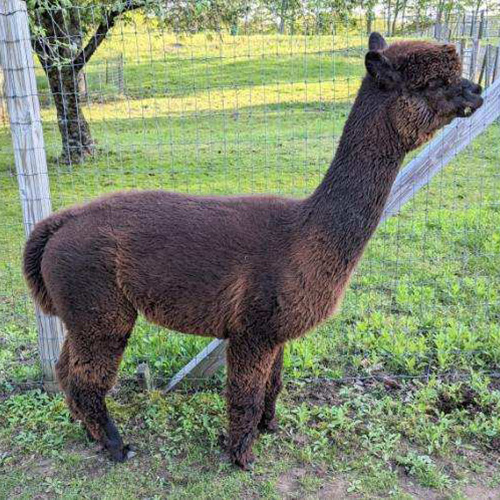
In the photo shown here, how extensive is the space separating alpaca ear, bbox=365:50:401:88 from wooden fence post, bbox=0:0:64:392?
2.16 m

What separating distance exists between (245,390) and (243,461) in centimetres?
49

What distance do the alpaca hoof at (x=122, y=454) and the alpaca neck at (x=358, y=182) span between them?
180 cm

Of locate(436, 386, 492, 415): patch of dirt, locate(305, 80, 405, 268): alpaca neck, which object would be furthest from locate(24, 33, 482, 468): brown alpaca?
locate(436, 386, 492, 415): patch of dirt

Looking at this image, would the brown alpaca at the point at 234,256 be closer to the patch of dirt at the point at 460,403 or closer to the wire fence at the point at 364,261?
the wire fence at the point at 364,261

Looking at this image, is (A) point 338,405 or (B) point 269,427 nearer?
(B) point 269,427

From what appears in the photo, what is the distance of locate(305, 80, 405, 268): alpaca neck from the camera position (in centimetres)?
274

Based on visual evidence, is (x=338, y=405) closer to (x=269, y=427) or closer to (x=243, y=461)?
(x=269, y=427)

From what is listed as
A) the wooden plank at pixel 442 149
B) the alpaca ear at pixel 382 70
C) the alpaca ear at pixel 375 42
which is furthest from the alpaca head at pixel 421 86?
the wooden plank at pixel 442 149

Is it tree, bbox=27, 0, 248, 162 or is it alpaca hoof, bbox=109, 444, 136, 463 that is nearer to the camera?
alpaca hoof, bbox=109, 444, 136, 463

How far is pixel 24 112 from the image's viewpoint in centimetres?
350

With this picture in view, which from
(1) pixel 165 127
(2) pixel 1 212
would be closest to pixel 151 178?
(2) pixel 1 212

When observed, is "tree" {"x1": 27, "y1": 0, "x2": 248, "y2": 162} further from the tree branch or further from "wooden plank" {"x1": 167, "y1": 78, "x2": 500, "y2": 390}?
"wooden plank" {"x1": 167, "y1": 78, "x2": 500, "y2": 390}

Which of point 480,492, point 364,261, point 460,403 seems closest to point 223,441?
point 480,492

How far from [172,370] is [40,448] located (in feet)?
3.49
